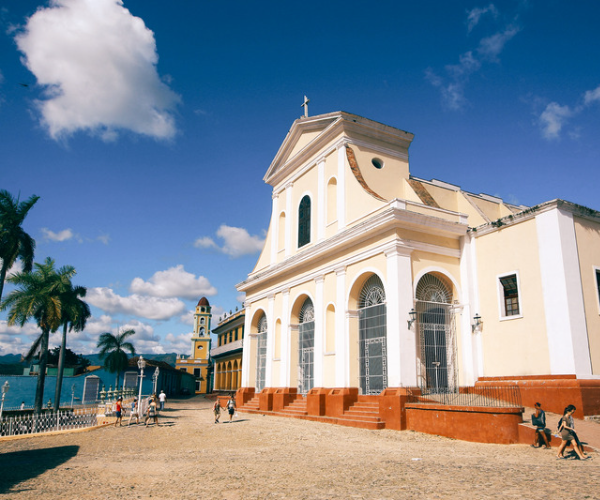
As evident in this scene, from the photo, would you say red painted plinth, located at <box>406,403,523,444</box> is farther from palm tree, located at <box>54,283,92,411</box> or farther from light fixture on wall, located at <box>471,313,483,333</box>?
palm tree, located at <box>54,283,92,411</box>

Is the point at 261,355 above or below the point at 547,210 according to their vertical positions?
below

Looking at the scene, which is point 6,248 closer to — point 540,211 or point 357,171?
point 357,171

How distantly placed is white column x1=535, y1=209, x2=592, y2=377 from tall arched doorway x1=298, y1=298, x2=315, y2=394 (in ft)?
31.5

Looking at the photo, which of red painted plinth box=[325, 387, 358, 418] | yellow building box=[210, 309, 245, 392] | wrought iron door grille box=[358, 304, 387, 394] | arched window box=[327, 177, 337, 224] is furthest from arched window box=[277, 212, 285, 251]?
yellow building box=[210, 309, 245, 392]

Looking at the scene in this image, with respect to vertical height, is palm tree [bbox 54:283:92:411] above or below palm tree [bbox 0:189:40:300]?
below

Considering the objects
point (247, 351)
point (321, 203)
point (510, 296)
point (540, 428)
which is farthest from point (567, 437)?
point (247, 351)

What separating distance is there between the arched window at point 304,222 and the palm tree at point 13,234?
44.2 feet

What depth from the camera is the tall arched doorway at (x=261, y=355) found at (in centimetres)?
2509

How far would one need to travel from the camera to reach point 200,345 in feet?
247

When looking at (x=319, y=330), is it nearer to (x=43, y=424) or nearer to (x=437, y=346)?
(x=437, y=346)

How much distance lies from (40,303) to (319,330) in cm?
Result: 1584

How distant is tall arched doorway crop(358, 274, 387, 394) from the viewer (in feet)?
54.8

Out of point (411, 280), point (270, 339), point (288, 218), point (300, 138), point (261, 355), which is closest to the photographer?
point (411, 280)

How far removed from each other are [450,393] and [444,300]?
3.10 m
